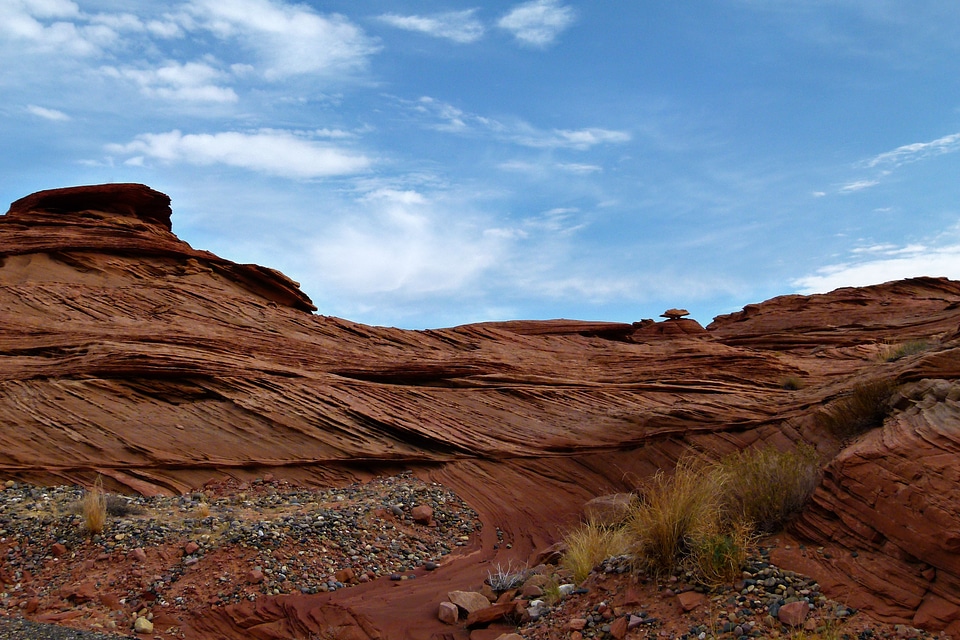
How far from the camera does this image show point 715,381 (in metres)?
19.0

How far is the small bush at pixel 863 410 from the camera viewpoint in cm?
1030

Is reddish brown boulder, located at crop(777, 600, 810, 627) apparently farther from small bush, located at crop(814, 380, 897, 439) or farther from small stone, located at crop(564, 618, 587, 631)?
small bush, located at crop(814, 380, 897, 439)

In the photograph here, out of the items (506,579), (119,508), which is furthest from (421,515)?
(119,508)

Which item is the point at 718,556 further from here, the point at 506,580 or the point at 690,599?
the point at 506,580

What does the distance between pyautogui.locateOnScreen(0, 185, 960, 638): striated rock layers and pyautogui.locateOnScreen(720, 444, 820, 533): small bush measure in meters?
0.26

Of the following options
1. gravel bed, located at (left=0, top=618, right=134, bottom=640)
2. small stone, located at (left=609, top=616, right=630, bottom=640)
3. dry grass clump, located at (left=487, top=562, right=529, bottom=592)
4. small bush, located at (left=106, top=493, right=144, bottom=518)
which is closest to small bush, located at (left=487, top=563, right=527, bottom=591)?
dry grass clump, located at (left=487, top=562, right=529, bottom=592)

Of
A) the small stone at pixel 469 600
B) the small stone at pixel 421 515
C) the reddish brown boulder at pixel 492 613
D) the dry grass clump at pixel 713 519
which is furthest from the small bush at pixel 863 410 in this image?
the small stone at pixel 421 515

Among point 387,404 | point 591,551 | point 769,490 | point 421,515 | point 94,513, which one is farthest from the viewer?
point 387,404

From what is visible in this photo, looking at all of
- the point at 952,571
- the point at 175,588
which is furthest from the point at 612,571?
the point at 175,588

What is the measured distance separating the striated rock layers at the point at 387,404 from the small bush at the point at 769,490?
26 centimetres

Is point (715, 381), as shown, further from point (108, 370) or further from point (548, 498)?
point (108, 370)

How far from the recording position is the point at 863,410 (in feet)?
35.3

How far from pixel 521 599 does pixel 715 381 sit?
433 inches

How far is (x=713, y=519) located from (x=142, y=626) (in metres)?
7.21
